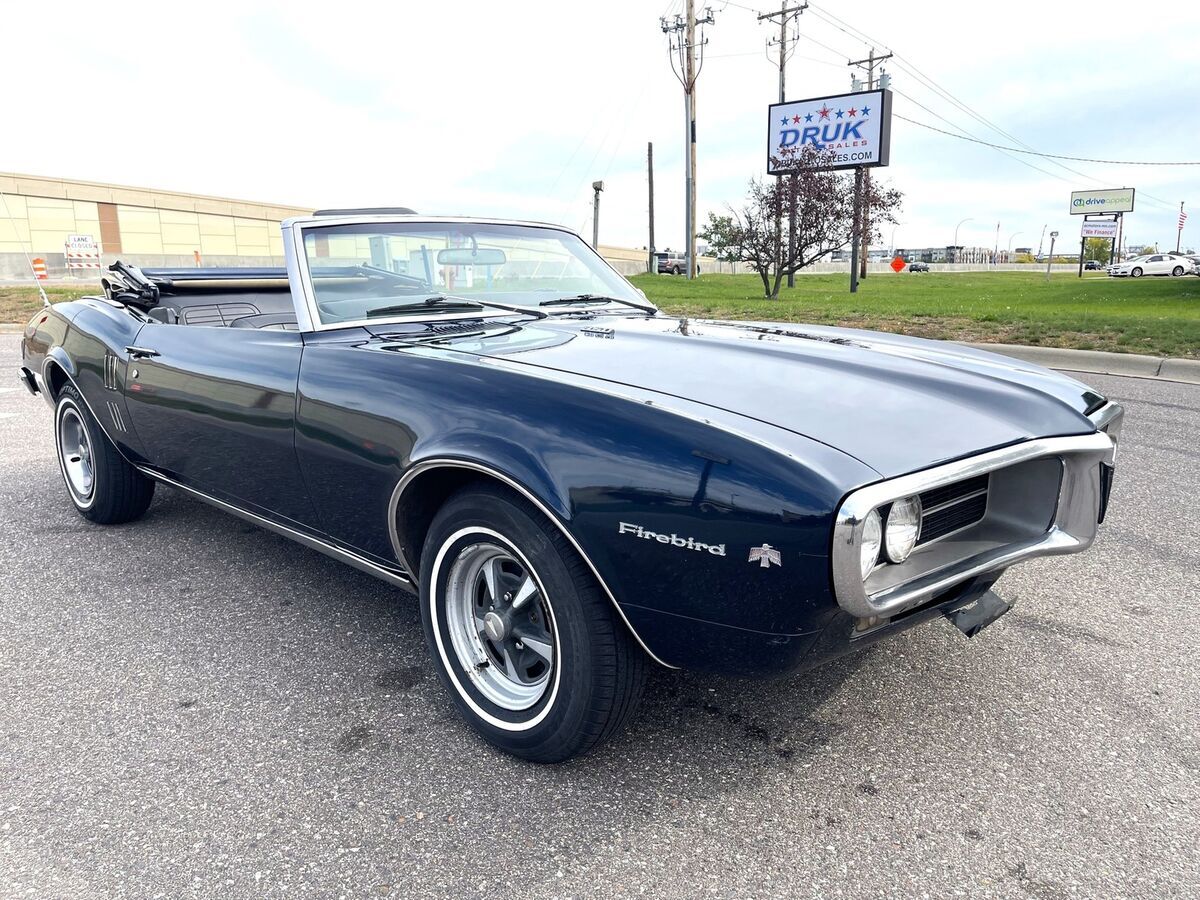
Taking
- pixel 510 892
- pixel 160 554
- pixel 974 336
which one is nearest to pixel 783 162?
pixel 974 336

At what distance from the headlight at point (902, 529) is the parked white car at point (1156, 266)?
54.5m

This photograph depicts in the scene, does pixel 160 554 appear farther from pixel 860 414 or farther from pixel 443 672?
pixel 860 414

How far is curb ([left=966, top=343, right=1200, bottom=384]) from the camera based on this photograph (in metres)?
8.55

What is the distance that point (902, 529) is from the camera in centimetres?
193

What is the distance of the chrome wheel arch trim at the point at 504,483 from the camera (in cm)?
199

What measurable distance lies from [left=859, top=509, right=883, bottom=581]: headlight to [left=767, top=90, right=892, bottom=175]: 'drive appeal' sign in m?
24.8

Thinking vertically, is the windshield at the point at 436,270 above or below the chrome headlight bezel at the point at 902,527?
above

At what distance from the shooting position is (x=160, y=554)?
12.5ft

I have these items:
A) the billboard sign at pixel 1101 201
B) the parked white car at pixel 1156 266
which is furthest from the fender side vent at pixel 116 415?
the billboard sign at pixel 1101 201

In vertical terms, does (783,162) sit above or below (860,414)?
above

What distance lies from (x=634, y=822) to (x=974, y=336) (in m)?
9.73

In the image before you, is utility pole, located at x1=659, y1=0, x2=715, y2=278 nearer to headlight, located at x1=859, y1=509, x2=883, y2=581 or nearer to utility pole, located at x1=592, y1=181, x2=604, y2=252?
utility pole, located at x1=592, y1=181, x2=604, y2=252

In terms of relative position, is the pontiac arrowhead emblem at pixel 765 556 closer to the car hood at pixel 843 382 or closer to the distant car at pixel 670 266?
the car hood at pixel 843 382

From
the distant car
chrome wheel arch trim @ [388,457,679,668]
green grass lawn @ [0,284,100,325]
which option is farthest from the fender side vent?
the distant car
